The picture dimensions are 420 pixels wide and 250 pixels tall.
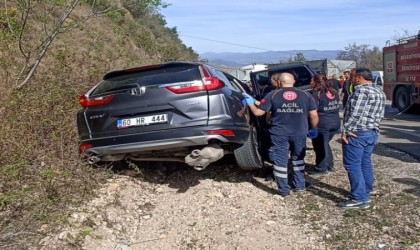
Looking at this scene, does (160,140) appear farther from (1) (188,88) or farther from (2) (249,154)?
(2) (249,154)

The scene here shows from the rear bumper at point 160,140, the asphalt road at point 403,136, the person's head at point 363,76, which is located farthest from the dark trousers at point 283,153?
the asphalt road at point 403,136

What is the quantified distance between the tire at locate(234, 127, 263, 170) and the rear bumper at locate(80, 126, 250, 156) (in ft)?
0.60

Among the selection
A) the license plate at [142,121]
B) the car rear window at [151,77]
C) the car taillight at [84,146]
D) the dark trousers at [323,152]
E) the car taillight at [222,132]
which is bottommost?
the dark trousers at [323,152]

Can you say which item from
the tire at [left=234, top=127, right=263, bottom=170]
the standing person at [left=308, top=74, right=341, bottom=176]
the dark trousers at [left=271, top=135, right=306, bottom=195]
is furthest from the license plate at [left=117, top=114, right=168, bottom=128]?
the standing person at [left=308, top=74, right=341, bottom=176]

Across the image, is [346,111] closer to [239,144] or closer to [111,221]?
[239,144]

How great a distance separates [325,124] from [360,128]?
5.31ft

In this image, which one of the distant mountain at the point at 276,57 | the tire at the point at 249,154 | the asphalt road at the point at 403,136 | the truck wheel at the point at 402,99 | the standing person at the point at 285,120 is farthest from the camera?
the distant mountain at the point at 276,57

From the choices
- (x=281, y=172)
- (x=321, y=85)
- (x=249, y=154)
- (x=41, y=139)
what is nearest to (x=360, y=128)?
(x=281, y=172)

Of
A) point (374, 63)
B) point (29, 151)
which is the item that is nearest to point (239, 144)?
point (29, 151)

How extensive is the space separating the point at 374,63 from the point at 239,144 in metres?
57.3

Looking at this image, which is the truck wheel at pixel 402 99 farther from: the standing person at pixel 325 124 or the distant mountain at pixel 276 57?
the distant mountain at pixel 276 57

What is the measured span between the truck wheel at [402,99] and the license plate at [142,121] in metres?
13.8

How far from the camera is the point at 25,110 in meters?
5.95

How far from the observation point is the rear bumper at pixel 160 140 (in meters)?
4.95
